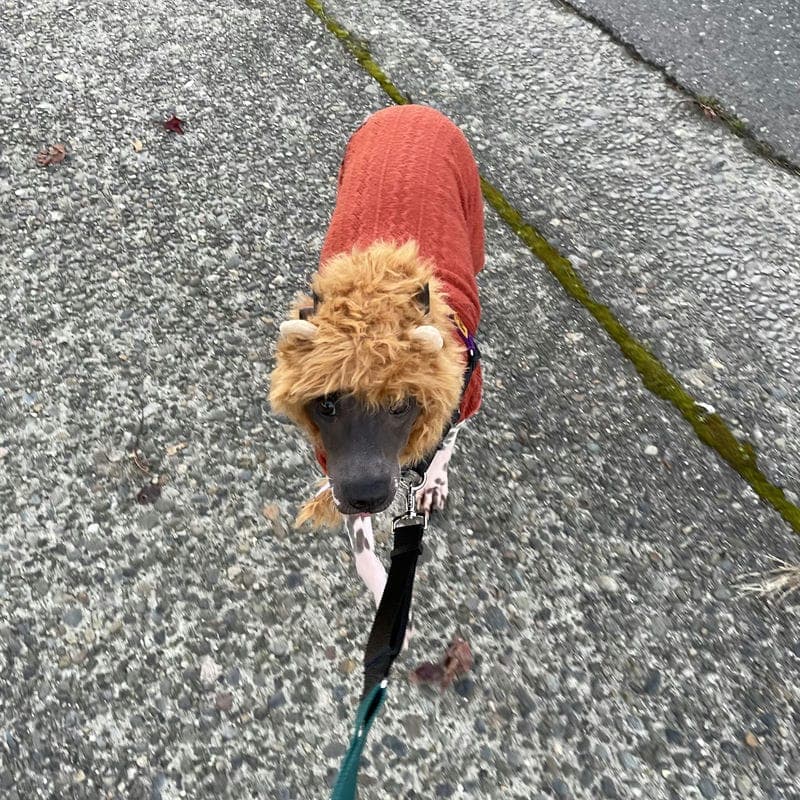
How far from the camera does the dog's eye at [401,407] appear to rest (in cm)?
181

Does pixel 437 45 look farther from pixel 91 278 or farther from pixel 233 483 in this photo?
pixel 233 483

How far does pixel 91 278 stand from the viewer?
3242 millimetres

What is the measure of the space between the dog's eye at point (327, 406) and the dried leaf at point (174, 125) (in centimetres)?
271

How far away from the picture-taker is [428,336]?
1777 mm

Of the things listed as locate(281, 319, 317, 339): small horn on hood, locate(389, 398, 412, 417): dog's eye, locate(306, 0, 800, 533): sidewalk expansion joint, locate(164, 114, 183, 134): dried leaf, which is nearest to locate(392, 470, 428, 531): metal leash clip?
locate(389, 398, 412, 417): dog's eye

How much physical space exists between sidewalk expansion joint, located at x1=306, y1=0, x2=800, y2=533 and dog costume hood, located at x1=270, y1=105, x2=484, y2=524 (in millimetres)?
833

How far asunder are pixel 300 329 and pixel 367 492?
17.5 inches

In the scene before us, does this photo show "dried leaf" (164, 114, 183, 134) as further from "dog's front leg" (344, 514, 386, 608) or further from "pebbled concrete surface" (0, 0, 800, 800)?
"dog's front leg" (344, 514, 386, 608)

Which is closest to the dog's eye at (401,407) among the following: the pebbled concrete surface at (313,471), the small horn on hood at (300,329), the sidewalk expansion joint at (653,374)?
the small horn on hood at (300,329)

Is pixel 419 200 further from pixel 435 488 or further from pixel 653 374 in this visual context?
pixel 653 374

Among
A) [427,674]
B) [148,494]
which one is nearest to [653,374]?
[427,674]

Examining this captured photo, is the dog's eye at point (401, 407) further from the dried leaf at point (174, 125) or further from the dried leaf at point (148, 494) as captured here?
the dried leaf at point (174, 125)

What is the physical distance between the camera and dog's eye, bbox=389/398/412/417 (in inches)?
71.3

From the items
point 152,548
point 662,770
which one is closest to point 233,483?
point 152,548
